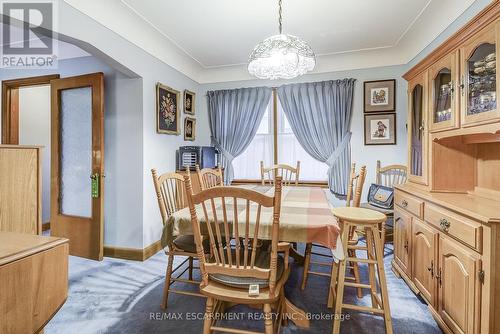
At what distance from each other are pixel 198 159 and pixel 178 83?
1098mm

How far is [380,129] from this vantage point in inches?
136

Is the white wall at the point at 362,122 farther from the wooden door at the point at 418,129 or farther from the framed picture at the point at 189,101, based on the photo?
the framed picture at the point at 189,101

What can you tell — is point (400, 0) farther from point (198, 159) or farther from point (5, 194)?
point (5, 194)

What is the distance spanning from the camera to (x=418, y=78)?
7.44 ft

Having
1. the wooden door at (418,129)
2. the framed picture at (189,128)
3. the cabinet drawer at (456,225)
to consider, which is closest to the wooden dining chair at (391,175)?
the wooden door at (418,129)

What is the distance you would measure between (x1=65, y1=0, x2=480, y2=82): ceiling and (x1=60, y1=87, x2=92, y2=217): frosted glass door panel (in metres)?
0.94

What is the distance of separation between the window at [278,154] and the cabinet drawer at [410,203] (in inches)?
55.9

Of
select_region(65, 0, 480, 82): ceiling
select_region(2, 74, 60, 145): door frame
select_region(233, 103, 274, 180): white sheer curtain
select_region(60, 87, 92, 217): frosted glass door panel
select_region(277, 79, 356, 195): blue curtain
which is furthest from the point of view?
select_region(233, 103, 274, 180): white sheer curtain

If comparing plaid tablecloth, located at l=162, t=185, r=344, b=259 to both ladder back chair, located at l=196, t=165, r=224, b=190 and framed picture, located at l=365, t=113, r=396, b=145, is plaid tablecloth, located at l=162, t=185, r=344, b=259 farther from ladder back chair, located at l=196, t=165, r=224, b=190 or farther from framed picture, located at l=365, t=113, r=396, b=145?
framed picture, located at l=365, t=113, r=396, b=145

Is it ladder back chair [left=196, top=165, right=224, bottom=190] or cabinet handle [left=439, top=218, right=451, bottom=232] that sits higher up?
ladder back chair [left=196, top=165, right=224, bottom=190]

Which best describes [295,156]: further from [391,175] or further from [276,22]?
[276,22]

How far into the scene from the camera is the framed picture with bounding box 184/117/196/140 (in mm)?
3716

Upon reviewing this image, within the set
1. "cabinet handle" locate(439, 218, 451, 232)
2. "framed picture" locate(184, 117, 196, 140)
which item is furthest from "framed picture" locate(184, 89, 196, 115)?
"cabinet handle" locate(439, 218, 451, 232)

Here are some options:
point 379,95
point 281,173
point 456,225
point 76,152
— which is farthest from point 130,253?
point 379,95
